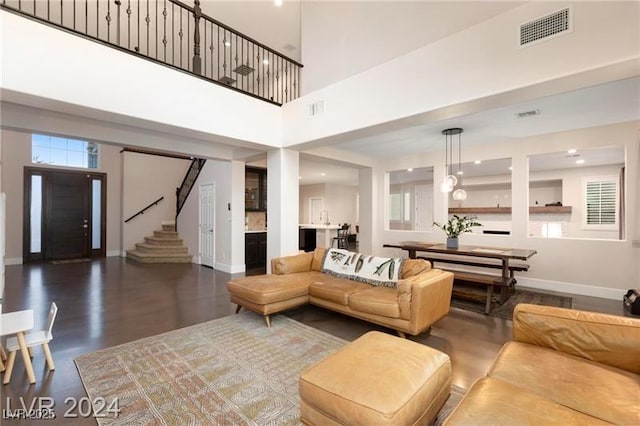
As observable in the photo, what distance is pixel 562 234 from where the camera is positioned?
773 cm

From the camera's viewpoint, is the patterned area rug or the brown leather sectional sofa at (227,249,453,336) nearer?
the patterned area rug

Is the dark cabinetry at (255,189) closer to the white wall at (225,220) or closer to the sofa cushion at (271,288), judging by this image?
the white wall at (225,220)

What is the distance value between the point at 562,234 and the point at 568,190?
117 cm

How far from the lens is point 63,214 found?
8.39m

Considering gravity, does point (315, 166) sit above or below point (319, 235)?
above

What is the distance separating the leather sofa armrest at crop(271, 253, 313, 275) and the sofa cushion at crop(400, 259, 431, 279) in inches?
59.8

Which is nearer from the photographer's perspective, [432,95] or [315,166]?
[432,95]

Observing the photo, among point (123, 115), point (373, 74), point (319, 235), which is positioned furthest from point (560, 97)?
point (319, 235)

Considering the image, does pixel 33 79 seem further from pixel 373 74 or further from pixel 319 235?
pixel 319 235

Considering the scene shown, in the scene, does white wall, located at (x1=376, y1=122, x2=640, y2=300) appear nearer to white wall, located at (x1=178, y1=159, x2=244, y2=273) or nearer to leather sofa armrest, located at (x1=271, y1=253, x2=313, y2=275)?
leather sofa armrest, located at (x1=271, y1=253, x2=313, y2=275)

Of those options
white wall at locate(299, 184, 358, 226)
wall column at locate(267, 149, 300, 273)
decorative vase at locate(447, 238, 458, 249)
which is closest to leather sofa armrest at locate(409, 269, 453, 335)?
decorative vase at locate(447, 238, 458, 249)

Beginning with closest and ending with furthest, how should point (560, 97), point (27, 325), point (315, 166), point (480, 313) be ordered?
1. point (27, 325)
2. point (560, 97)
3. point (480, 313)
4. point (315, 166)

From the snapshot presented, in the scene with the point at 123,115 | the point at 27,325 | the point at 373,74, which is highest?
the point at 373,74

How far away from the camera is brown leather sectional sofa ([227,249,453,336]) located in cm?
292
